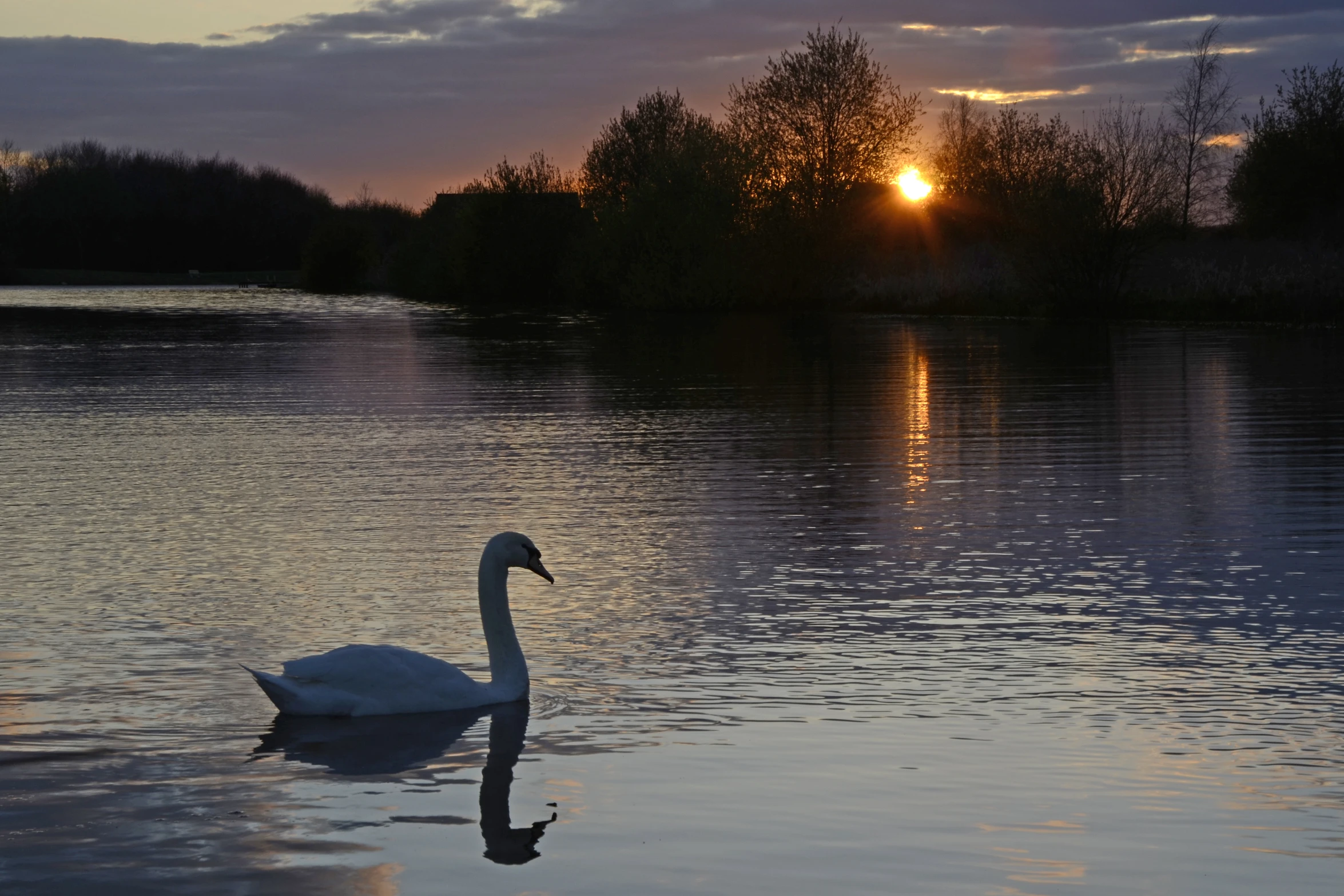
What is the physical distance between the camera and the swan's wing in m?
7.01

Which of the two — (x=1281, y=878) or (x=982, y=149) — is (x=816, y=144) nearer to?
(x=982, y=149)

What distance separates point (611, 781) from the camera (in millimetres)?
6113

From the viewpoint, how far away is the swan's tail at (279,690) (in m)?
6.84

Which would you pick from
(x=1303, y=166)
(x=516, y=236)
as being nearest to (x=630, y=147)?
(x=516, y=236)

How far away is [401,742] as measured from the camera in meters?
6.82

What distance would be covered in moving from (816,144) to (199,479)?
50208 mm

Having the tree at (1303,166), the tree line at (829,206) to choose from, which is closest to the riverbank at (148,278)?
the tree line at (829,206)

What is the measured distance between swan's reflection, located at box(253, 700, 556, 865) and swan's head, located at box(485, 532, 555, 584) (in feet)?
2.48

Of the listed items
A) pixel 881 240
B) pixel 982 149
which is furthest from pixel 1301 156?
pixel 982 149

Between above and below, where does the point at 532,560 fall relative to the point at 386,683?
above

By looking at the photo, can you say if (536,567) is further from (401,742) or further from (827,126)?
(827,126)

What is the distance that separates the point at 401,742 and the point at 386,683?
1.07ft

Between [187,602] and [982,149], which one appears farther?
[982,149]

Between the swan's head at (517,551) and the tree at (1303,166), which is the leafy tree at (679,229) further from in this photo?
the swan's head at (517,551)
